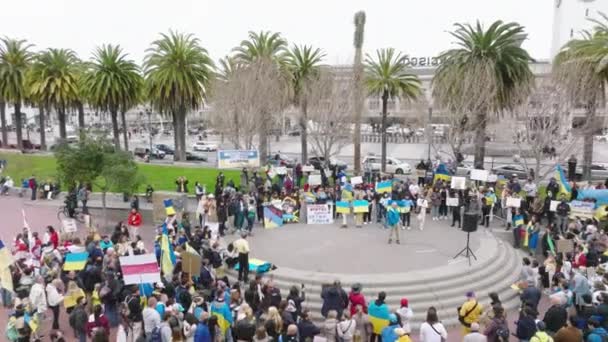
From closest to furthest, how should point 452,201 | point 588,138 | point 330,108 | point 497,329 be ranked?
point 497,329 < point 452,201 < point 588,138 < point 330,108

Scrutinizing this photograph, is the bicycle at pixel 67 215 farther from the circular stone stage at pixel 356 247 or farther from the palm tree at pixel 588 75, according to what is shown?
the palm tree at pixel 588 75

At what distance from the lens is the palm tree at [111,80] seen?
43.2 meters

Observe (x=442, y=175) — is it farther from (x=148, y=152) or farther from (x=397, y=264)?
(x=148, y=152)

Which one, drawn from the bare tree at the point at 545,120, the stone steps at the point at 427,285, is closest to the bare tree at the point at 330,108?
the bare tree at the point at 545,120

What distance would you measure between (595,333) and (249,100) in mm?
29140

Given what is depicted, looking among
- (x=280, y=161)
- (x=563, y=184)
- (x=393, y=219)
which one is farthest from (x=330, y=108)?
(x=393, y=219)

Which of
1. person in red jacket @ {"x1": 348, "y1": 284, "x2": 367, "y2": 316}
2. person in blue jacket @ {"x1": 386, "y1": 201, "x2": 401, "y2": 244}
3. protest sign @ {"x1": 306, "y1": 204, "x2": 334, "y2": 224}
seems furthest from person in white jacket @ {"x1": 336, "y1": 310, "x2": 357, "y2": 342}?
protest sign @ {"x1": 306, "y1": 204, "x2": 334, "y2": 224}

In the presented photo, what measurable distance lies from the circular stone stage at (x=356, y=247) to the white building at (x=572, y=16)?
248 ft

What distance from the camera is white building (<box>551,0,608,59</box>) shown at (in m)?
85.9

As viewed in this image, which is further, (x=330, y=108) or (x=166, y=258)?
(x=330, y=108)

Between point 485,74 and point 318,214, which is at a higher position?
point 485,74

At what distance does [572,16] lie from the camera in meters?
88.1

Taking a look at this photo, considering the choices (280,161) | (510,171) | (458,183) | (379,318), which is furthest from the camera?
(280,161)

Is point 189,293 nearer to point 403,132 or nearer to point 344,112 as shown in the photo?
point 344,112
